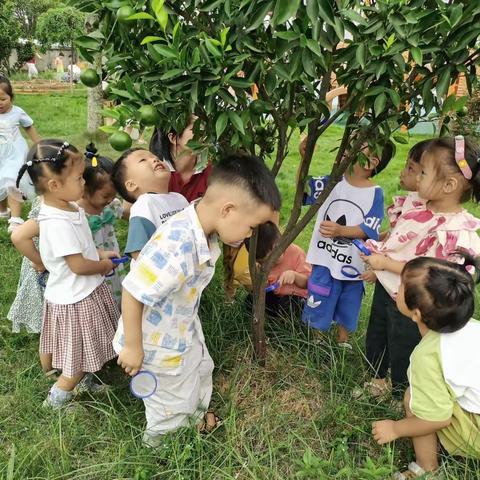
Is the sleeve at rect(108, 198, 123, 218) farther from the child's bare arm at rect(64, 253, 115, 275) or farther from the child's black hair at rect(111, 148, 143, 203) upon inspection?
the child's bare arm at rect(64, 253, 115, 275)

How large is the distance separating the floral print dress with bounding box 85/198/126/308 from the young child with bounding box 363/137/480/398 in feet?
4.98

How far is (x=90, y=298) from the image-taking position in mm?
2582

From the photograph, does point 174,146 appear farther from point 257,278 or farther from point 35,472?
point 35,472

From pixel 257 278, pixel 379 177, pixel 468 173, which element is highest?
pixel 468 173

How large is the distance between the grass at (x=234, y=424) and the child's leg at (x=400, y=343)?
0.49 feet

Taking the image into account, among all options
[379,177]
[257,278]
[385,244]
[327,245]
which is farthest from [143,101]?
[379,177]

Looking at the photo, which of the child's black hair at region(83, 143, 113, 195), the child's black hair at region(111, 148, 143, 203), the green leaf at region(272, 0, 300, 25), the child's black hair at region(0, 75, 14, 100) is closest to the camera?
the green leaf at region(272, 0, 300, 25)

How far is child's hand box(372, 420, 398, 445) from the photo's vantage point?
2.22 metres

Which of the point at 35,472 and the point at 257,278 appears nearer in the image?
the point at 35,472

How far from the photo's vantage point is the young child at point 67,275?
2416mm

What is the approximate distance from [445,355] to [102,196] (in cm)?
191

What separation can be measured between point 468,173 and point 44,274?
224cm

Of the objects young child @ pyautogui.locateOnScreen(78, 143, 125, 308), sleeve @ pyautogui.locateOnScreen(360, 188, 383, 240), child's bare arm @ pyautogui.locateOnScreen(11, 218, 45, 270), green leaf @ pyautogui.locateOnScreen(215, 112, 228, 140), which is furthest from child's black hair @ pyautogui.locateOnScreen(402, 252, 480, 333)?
child's bare arm @ pyautogui.locateOnScreen(11, 218, 45, 270)

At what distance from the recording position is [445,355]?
2.01 meters
